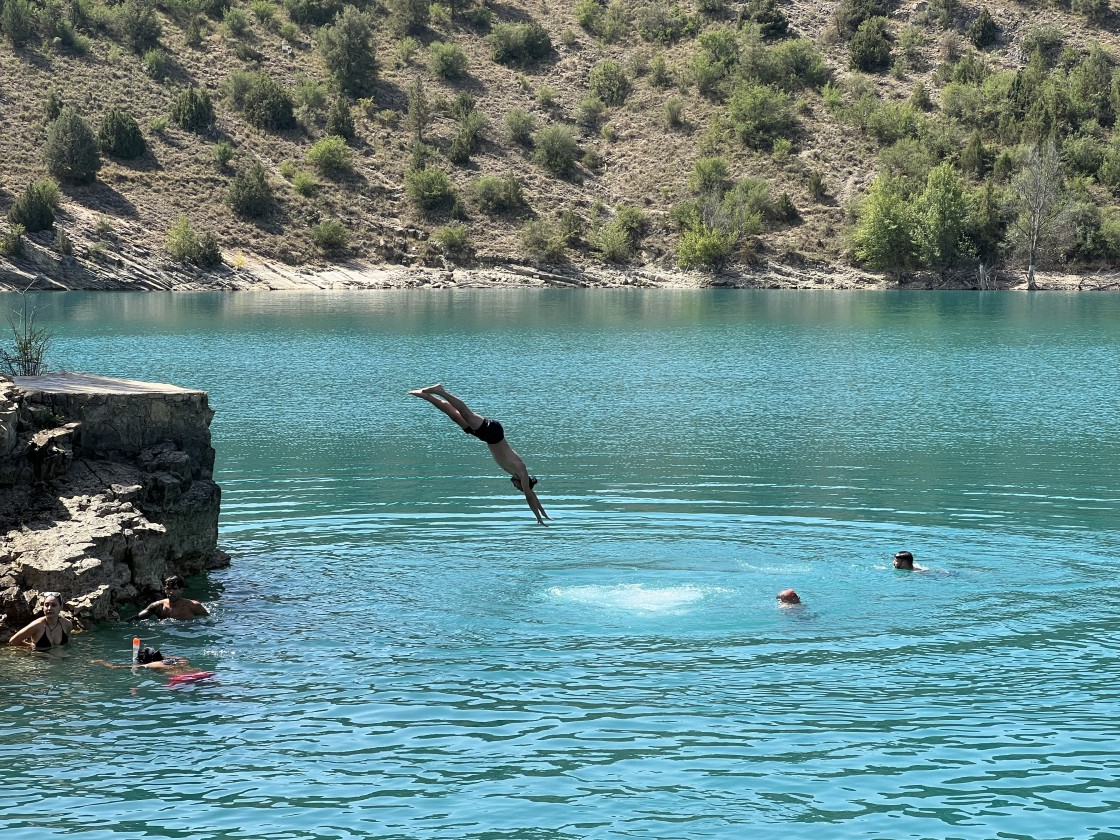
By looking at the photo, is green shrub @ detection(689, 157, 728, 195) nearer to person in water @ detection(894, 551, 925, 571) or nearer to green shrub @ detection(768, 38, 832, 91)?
green shrub @ detection(768, 38, 832, 91)

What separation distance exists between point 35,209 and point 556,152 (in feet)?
144

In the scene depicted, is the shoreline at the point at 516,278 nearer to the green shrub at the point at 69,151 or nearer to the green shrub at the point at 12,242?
the green shrub at the point at 12,242

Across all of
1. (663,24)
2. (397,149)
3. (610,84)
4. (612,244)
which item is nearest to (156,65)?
(397,149)

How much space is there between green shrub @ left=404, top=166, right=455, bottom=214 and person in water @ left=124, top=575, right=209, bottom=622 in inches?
3587

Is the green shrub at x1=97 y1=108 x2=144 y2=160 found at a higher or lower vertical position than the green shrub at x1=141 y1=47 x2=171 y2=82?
lower

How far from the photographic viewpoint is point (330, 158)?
4402 inches

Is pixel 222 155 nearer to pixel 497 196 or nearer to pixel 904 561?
A: pixel 497 196

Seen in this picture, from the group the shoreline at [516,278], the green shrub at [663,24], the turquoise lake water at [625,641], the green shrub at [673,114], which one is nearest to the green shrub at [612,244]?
the shoreline at [516,278]

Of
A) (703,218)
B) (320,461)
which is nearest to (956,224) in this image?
(703,218)

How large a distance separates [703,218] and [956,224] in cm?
1942

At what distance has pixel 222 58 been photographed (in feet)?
411

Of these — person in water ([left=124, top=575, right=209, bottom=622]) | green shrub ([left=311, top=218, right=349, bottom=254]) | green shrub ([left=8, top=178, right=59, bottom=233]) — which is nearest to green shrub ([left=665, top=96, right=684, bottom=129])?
green shrub ([left=311, top=218, right=349, bottom=254])

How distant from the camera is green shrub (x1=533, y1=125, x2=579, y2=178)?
11801 cm

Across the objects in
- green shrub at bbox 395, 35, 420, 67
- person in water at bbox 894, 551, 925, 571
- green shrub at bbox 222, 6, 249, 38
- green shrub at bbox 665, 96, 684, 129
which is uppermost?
green shrub at bbox 222, 6, 249, 38
